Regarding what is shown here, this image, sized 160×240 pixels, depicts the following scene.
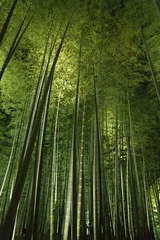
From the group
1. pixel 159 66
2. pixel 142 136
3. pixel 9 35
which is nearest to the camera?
pixel 9 35

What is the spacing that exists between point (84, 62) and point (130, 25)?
47.8 inches

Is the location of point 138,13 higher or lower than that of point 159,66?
higher

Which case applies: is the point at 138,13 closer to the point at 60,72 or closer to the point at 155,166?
the point at 60,72

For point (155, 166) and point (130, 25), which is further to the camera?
point (155, 166)

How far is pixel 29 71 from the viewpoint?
450cm

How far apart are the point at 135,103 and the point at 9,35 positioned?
129 inches

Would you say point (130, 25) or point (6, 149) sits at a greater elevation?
point (130, 25)

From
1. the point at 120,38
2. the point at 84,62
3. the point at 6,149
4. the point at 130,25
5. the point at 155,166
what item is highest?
the point at 130,25

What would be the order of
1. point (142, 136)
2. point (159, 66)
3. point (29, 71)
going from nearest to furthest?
point (159, 66), point (29, 71), point (142, 136)

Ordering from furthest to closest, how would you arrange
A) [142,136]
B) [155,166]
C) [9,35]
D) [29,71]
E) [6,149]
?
[6,149], [155,166], [142,136], [29,71], [9,35]

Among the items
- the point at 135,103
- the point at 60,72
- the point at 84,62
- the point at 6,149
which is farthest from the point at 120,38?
the point at 6,149

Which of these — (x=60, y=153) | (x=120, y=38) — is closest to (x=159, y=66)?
(x=120, y=38)

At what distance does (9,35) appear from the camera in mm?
3641

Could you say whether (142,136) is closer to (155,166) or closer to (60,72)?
(155,166)
